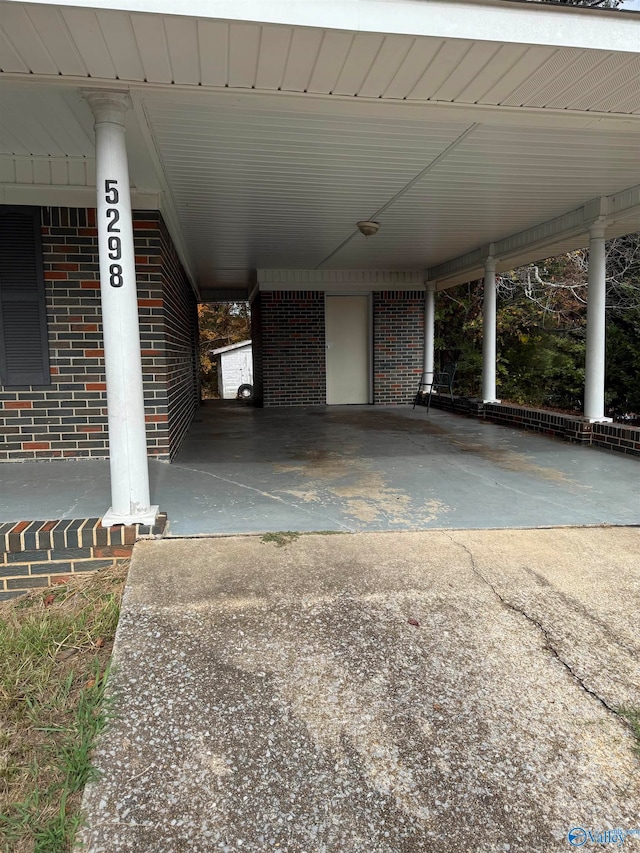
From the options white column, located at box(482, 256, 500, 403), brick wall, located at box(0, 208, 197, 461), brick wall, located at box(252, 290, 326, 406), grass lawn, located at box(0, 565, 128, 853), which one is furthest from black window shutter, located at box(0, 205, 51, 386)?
white column, located at box(482, 256, 500, 403)

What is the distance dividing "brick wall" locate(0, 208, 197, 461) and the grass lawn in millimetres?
2260

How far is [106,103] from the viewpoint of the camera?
2.76 m

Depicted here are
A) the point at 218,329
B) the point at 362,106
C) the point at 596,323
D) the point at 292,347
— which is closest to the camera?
the point at 362,106

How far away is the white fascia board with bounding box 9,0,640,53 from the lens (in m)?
2.19


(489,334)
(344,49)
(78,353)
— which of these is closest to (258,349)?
(489,334)

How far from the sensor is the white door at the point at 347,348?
10.6 meters

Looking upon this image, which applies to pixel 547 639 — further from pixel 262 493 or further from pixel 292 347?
pixel 292 347

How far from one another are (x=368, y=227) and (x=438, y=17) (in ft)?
13.7

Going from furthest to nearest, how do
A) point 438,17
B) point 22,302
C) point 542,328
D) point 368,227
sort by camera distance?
point 542,328 → point 368,227 → point 22,302 → point 438,17

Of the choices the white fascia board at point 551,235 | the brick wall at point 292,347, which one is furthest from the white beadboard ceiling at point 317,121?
the brick wall at point 292,347

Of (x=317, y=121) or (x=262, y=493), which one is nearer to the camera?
(x=317, y=121)

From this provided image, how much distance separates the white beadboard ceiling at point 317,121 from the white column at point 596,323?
497mm

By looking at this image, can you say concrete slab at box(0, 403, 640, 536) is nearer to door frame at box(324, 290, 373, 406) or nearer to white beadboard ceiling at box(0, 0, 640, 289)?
white beadboard ceiling at box(0, 0, 640, 289)

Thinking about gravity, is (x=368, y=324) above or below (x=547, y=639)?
above
